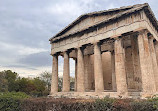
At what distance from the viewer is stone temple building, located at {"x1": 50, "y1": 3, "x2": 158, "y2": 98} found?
13.8 m

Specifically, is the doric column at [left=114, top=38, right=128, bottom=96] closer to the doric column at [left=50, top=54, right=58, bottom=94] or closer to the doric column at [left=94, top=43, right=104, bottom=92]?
the doric column at [left=94, top=43, right=104, bottom=92]

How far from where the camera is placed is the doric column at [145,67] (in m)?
12.6

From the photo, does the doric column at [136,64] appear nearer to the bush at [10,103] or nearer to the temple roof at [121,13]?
the temple roof at [121,13]

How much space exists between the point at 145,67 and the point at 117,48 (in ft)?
11.7

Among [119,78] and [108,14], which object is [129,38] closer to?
[108,14]

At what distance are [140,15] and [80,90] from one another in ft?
35.9

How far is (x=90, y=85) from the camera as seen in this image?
24031 mm

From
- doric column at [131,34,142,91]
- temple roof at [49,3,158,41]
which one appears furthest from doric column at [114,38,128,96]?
doric column at [131,34,142,91]

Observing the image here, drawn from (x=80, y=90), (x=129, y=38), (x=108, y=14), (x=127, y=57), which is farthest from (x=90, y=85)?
(x=108, y=14)

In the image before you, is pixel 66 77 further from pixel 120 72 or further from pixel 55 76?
pixel 120 72

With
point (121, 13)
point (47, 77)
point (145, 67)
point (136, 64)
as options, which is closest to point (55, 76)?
point (136, 64)

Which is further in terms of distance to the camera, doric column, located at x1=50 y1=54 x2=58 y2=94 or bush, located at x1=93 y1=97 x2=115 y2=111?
doric column, located at x1=50 y1=54 x2=58 y2=94

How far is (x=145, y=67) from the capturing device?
13.1 m

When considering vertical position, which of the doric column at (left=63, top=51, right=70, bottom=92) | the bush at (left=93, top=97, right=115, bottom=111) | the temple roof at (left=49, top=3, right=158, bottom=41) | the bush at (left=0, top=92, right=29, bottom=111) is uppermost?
the temple roof at (left=49, top=3, right=158, bottom=41)
